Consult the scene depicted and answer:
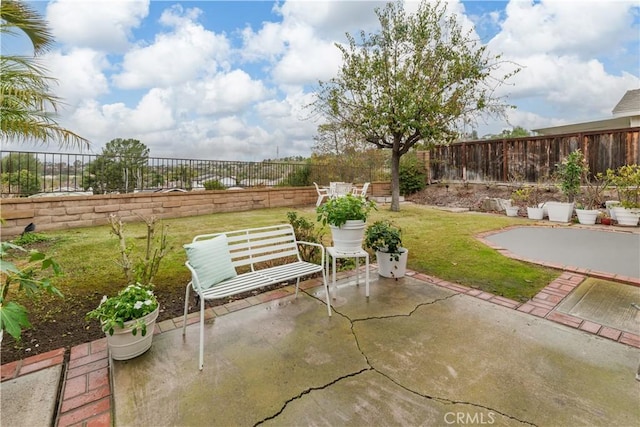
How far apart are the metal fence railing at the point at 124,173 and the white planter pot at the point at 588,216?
24.7ft

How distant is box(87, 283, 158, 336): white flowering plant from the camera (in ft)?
6.56

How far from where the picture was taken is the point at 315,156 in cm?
1243

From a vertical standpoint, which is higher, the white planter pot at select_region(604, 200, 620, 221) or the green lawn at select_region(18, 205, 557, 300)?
the white planter pot at select_region(604, 200, 620, 221)

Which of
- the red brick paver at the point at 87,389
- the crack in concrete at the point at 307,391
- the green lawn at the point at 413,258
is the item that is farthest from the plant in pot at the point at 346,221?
the red brick paver at the point at 87,389

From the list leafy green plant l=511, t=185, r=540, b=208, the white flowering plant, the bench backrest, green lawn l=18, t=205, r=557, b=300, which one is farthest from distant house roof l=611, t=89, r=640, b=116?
the white flowering plant

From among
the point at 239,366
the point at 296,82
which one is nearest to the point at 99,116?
the point at 296,82

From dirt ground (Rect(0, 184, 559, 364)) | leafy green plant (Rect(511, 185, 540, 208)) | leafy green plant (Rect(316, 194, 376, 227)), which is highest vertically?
leafy green plant (Rect(511, 185, 540, 208))

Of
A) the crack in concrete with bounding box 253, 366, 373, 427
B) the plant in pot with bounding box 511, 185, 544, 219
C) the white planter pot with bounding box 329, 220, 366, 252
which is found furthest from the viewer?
the plant in pot with bounding box 511, 185, 544, 219

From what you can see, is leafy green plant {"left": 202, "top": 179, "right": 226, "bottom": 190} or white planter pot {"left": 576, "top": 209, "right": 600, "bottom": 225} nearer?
white planter pot {"left": 576, "top": 209, "right": 600, "bottom": 225}

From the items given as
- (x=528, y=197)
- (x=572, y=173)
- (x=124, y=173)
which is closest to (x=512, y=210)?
(x=528, y=197)

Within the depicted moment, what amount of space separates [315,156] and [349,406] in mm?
11254

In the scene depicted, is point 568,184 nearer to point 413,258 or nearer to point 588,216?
point 588,216

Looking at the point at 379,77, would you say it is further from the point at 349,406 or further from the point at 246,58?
the point at 349,406

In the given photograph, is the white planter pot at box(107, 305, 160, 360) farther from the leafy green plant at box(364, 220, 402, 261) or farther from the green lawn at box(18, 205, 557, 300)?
the leafy green plant at box(364, 220, 402, 261)
